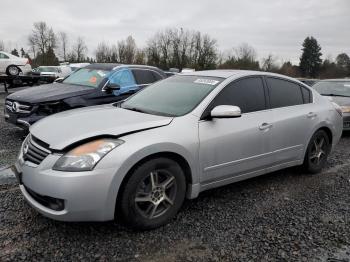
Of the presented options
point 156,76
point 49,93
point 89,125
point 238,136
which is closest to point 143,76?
point 156,76

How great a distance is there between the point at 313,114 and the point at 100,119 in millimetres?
3059

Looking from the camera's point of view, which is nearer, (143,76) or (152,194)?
(152,194)

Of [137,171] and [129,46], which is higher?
[129,46]

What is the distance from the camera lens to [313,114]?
505cm

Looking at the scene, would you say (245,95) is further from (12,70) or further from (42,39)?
(42,39)

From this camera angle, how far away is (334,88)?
9.77 metres

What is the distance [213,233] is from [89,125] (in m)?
1.57

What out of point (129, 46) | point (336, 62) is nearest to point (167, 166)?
point (129, 46)

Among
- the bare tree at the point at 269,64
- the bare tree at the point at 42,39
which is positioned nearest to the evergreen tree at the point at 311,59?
the bare tree at the point at 269,64

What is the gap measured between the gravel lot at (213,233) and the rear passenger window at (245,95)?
1.10 meters

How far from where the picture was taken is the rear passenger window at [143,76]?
27.0ft

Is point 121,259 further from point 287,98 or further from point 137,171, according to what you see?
point 287,98

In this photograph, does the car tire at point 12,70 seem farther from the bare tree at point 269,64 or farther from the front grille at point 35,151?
the bare tree at point 269,64

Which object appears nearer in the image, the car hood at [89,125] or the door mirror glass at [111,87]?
the car hood at [89,125]
